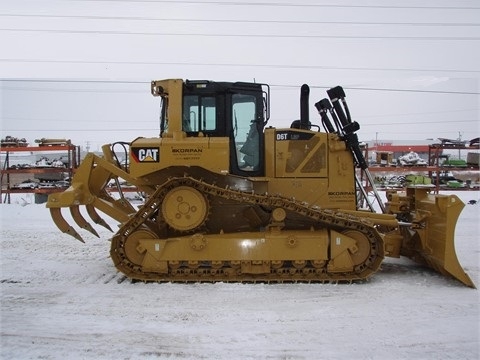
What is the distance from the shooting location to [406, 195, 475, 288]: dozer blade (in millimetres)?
6105

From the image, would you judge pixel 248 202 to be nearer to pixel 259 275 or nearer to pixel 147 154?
pixel 259 275

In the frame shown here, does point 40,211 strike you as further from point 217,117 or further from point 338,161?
point 338,161

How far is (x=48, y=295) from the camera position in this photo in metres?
5.76

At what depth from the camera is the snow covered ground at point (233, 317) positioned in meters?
4.04

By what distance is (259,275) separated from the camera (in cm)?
643

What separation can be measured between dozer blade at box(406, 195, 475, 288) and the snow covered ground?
0.71 ft

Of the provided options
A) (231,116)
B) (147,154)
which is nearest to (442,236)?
(231,116)

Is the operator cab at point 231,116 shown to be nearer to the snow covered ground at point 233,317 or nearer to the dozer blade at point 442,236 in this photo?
the snow covered ground at point 233,317

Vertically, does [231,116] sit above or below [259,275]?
above

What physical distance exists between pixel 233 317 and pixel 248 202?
211cm

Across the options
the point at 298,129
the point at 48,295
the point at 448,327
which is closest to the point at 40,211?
the point at 48,295

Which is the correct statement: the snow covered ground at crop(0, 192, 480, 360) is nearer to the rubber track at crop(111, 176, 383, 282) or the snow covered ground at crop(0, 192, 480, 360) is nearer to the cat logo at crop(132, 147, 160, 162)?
the rubber track at crop(111, 176, 383, 282)

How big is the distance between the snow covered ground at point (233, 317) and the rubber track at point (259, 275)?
0.19 m

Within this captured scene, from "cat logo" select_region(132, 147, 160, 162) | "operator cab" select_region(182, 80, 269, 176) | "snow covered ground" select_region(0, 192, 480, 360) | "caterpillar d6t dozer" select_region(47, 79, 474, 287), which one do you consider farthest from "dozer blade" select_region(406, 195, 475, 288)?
"cat logo" select_region(132, 147, 160, 162)
